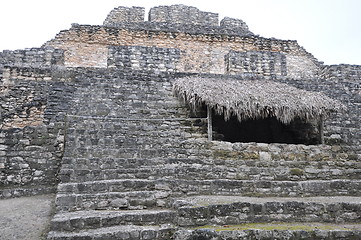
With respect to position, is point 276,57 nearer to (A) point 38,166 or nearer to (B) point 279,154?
(B) point 279,154

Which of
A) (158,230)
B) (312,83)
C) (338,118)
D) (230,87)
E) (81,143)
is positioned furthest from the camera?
(312,83)

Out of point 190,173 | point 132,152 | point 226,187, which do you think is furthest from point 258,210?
point 132,152

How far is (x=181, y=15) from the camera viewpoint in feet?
58.7

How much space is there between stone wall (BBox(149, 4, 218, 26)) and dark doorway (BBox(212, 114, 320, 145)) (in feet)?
33.6

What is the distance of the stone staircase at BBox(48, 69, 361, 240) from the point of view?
4.32 m

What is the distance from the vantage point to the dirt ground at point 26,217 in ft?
14.2

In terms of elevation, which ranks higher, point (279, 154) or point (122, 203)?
point (279, 154)

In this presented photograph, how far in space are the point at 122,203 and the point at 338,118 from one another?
19.8ft

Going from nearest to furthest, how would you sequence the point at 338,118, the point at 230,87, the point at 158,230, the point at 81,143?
1. the point at 158,230
2. the point at 81,143
3. the point at 230,87
4. the point at 338,118

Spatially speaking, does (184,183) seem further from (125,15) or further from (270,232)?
(125,15)

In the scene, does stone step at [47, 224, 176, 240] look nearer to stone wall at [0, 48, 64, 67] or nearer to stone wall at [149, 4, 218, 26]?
stone wall at [0, 48, 64, 67]

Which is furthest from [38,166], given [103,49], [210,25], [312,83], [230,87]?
[210,25]

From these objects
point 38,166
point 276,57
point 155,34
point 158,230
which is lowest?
point 158,230

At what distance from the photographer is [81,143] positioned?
6.13 meters
